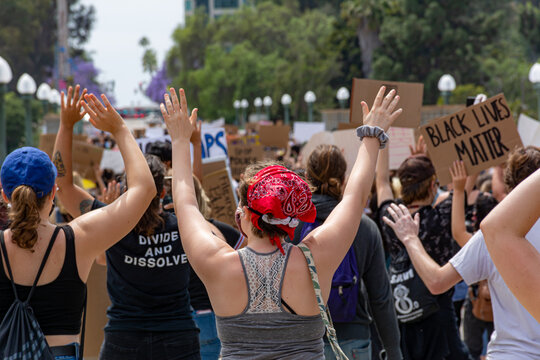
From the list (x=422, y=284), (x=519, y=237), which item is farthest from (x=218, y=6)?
(x=519, y=237)

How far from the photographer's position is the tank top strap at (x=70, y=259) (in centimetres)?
271

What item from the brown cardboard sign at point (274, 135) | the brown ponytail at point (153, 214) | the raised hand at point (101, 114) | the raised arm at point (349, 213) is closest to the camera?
the raised arm at point (349, 213)

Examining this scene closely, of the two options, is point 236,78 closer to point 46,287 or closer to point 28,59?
point 28,59

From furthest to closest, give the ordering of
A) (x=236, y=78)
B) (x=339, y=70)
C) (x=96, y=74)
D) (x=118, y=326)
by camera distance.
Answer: (x=96, y=74) → (x=236, y=78) → (x=339, y=70) → (x=118, y=326)

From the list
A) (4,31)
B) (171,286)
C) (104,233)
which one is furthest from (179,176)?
(4,31)

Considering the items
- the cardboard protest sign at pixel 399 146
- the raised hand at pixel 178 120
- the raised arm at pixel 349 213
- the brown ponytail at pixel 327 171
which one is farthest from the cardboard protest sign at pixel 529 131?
the raised hand at pixel 178 120

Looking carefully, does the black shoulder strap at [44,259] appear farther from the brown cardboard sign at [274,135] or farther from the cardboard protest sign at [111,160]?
the brown cardboard sign at [274,135]

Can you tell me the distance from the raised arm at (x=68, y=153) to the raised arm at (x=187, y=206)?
0.73m

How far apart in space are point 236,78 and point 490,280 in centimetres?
5542

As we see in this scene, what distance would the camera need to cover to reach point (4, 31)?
2288 inches

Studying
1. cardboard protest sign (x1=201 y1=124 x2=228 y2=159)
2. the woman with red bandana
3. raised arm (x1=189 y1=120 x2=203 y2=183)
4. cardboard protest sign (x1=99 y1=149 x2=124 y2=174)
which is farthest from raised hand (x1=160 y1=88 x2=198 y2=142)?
cardboard protest sign (x1=99 y1=149 x2=124 y2=174)

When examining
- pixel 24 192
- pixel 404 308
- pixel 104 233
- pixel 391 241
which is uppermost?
pixel 24 192

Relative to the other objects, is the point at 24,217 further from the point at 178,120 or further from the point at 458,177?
the point at 458,177

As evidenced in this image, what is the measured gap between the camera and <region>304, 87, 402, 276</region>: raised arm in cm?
247
